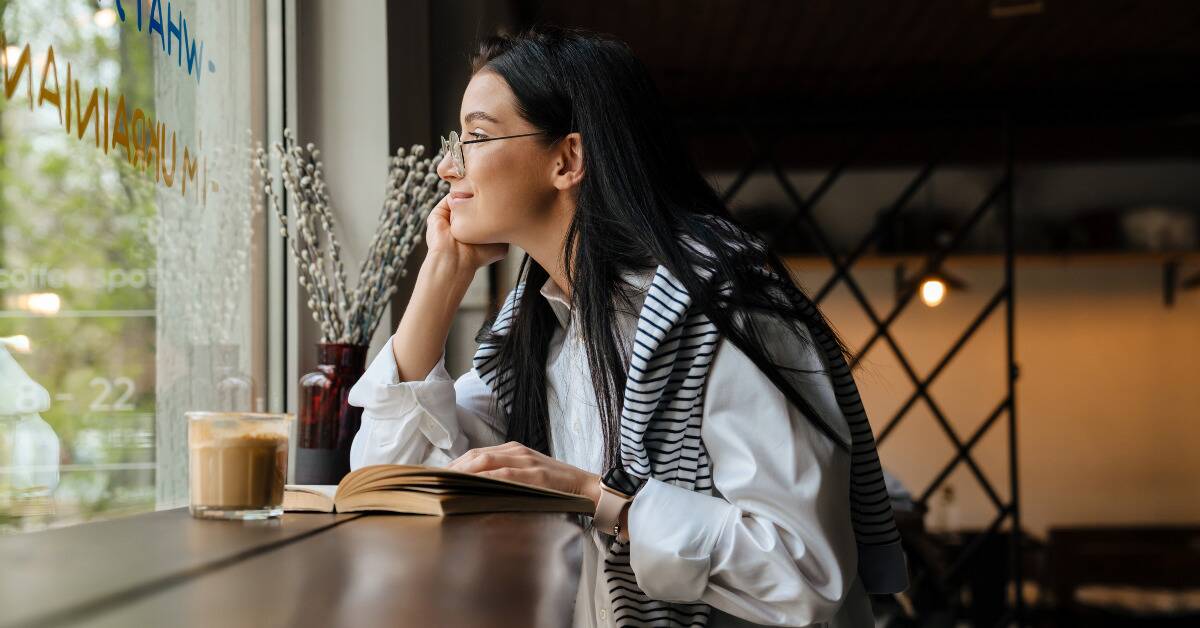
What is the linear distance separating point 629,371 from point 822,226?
5.15 m

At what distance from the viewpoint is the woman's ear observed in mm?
1553

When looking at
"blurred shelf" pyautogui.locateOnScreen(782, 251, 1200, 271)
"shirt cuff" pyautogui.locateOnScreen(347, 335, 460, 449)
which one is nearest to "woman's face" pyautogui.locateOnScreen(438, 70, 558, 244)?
"shirt cuff" pyautogui.locateOnScreen(347, 335, 460, 449)

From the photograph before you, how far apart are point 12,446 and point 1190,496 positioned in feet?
21.2

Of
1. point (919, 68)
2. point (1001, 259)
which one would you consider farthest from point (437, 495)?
point (1001, 259)

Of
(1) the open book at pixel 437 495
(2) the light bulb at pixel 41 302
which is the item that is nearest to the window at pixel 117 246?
(2) the light bulb at pixel 41 302

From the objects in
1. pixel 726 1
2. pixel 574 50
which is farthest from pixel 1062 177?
pixel 574 50

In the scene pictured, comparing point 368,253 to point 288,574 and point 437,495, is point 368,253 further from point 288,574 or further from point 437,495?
point 288,574

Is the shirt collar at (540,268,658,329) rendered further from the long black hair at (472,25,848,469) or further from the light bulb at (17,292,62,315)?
the light bulb at (17,292,62,315)

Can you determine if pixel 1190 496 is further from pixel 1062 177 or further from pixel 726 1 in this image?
pixel 726 1

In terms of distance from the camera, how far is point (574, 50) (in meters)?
1.51

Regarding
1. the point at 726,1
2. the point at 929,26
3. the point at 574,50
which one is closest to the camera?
the point at 574,50

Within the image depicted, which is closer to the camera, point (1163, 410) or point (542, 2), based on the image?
point (542, 2)

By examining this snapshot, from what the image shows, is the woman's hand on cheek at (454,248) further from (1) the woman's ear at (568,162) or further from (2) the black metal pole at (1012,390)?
(2) the black metal pole at (1012,390)

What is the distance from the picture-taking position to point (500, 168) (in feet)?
5.11
